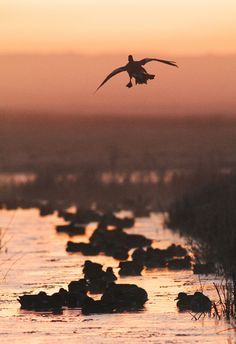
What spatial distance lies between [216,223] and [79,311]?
518 inches

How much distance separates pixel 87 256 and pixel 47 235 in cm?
920

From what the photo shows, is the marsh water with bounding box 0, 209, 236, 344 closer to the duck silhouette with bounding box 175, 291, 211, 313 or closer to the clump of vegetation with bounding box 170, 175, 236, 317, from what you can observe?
the duck silhouette with bounding box 175, 291, 211, 313

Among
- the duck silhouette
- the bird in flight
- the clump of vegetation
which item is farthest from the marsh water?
the bird in flight

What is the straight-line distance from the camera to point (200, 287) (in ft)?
123

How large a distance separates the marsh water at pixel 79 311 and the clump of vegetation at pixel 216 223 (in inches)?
27.3

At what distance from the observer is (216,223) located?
45.9 metres

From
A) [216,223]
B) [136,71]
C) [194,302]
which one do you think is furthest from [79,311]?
[216,223]

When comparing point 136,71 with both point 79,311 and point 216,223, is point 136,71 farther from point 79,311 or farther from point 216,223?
point 216,223

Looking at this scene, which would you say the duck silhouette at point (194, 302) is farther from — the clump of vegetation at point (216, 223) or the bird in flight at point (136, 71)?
the bird in flight at point (136, 71)

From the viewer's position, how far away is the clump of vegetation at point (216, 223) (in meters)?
33.4

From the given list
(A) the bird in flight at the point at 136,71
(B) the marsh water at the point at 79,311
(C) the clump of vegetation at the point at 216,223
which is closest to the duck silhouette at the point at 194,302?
(B) the marsh water at the point at 79,311

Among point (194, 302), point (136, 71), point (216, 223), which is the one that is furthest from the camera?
point (216, 223)

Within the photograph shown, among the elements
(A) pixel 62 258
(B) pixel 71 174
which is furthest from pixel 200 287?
(B) pixel 71 174

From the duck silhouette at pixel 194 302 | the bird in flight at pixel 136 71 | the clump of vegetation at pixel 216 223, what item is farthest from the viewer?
the clump of vegetation at pixel 216 223
